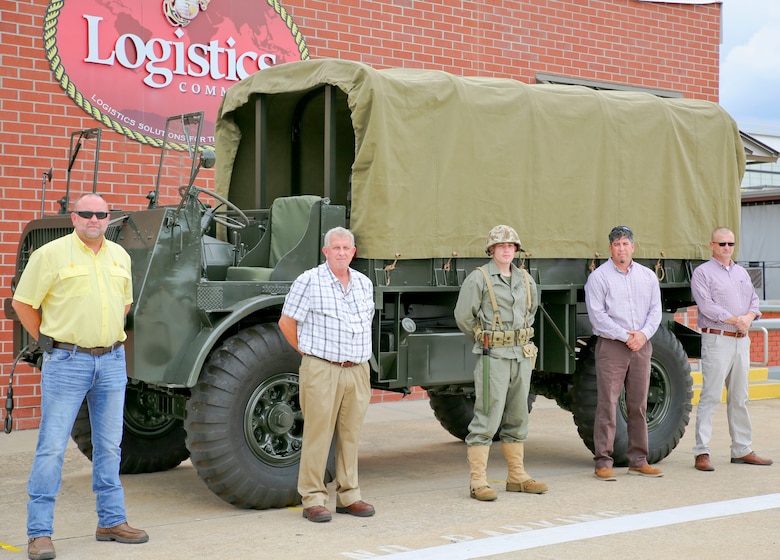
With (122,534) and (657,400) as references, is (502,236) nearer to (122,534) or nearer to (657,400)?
(657,400)

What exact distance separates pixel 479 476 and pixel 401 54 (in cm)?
701

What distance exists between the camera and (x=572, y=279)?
8.80 m

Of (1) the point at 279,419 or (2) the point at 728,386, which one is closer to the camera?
(1) the point at 279,419

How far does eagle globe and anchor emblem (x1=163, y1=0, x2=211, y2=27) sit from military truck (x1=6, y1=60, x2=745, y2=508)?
2839mm

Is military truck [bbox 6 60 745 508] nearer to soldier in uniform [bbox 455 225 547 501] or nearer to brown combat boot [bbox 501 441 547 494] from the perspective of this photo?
soldier in uniform [bbox 455 225 547 501]

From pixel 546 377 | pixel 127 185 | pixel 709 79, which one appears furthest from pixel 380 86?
pixel 709 79

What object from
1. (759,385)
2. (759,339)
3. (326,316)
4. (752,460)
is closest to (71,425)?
(326,316)

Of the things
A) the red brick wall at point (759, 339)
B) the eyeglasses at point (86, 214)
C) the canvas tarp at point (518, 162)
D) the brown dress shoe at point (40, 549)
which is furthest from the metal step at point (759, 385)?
the brown dress shoe at point (40, 549)

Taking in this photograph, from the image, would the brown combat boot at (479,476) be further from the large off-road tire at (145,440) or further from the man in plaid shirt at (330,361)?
the large off-road tire at (145,440)

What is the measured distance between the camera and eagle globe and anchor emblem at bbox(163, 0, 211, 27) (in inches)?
454

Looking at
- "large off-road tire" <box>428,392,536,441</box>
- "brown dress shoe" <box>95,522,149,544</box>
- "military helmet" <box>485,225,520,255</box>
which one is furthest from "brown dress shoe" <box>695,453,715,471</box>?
"brown dress shoe" <box>95,522,149,544</box>

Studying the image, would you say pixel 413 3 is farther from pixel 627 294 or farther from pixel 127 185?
pixel 627 294

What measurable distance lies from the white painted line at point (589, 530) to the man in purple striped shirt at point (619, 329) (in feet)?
3.75

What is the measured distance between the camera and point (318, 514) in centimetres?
672
